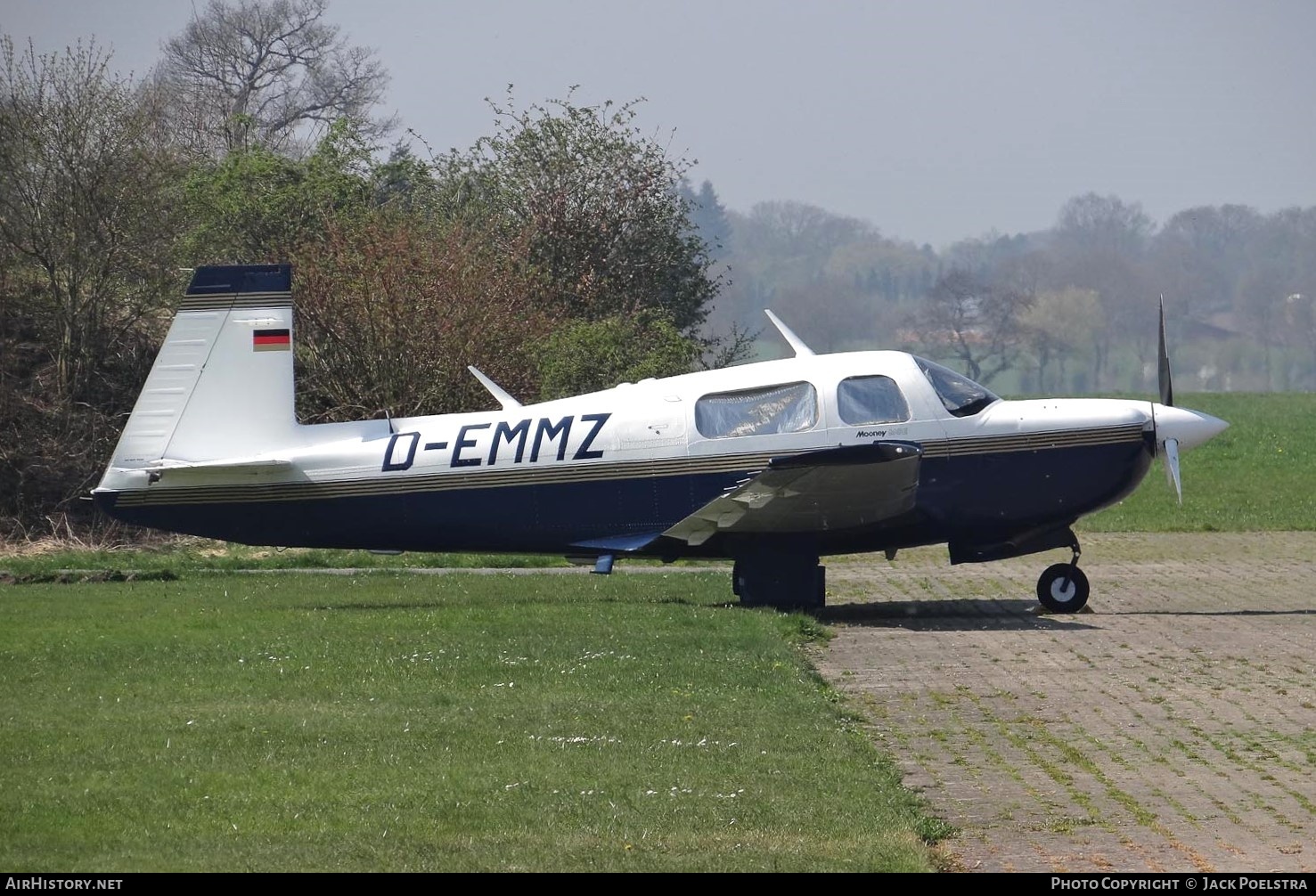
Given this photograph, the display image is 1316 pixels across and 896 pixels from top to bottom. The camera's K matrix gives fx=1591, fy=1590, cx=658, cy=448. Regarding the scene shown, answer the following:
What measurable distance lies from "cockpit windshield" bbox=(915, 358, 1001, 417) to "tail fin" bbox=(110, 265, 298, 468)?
571 centimetres

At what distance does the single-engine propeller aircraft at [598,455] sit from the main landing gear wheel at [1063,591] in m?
0.55

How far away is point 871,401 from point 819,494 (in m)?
1.02

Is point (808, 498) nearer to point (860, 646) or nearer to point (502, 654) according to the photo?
point (860, 646)

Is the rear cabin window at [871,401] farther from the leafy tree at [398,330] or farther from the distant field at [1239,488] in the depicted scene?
the distant field at [1239,488]

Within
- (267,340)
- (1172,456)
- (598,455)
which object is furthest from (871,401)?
(267,340)

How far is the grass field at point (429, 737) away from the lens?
21.7 ft

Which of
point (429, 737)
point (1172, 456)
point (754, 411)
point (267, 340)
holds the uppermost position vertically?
point (267, 340)

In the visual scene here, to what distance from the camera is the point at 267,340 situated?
46.3 feet

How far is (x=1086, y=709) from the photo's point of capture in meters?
9.77

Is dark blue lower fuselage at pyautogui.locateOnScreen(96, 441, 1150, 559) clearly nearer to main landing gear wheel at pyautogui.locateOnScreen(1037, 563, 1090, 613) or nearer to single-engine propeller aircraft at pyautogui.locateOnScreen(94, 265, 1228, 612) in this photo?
single-engine propeller aircraft at pyautogui.locateOnScreen(94, 265, 1228, 612)

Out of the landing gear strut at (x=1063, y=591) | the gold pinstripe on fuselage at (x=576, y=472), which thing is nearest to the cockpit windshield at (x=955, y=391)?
the gold pinstripe on fuselage at (x=576, y=472)

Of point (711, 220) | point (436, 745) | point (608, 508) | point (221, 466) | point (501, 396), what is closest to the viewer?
point (436, 745)

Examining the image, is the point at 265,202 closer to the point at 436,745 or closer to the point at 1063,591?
the point at 1063,591
